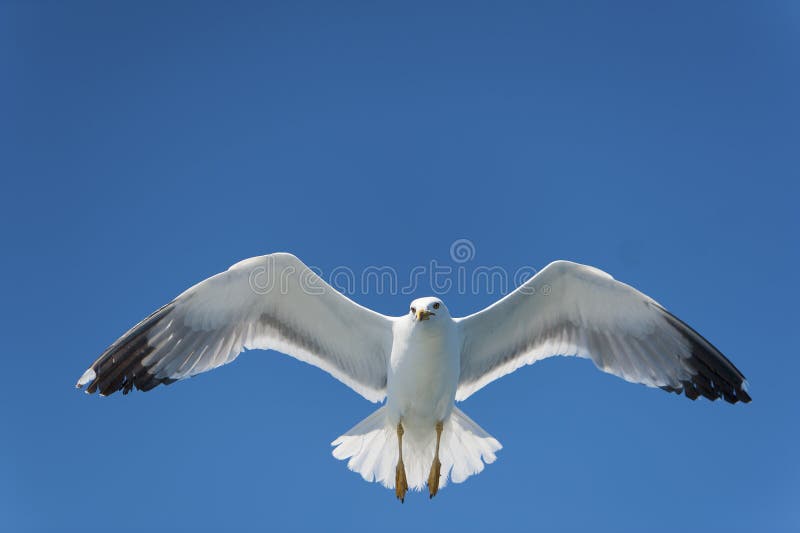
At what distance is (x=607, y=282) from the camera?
5.95m

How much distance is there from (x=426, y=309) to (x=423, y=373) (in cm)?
54

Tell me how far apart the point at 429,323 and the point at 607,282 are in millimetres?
1660

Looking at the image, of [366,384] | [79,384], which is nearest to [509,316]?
[366,384]

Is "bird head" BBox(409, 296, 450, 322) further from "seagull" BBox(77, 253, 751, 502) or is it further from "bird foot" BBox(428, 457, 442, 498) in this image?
"bird foot" BBox(428, 457, 442, 498)

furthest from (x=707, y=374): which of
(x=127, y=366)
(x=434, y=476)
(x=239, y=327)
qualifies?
Answer: (x=127, y=366)

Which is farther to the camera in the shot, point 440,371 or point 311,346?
point 311,346

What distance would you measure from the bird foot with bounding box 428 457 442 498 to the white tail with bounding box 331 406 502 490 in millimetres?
121

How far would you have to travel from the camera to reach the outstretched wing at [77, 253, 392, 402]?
5.79 metres

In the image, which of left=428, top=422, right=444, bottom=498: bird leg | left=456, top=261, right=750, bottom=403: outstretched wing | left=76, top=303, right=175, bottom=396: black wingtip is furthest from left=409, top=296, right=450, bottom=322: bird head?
left=76, top=303, right=175, bottom=396: black wingtip

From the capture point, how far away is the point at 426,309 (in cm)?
533

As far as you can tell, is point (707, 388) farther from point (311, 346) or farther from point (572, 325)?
point (311, 346)

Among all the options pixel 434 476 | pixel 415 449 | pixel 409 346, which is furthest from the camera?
pixel 415 449

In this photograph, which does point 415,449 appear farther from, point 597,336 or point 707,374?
point 707,374

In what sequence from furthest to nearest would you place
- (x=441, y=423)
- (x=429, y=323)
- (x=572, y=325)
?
(x=572, y=325)
(x=441, y=423)
(x=429, y=323)
